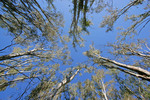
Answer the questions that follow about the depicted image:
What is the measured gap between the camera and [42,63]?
670cm

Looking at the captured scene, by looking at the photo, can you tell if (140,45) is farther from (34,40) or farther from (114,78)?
(34,40)

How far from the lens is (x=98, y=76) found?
10172mm

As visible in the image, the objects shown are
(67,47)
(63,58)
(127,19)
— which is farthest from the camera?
(67,47)

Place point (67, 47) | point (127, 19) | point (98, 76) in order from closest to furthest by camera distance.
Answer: point (127, 19)
point (67, 47)
point (98, 76)

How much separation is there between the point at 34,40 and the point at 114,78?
38.8 feet

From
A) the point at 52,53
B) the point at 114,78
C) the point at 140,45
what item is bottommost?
the point at 114,78

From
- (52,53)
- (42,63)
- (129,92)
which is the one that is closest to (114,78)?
(129,92)

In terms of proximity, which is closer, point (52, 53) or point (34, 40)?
point (34, 40)

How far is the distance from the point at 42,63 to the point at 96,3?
757 cm

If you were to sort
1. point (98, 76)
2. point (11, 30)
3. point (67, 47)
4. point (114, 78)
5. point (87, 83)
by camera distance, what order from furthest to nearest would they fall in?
1. point (87, 83)
2. point (98, 76)
3. point (114, 78)
4. point (67, 47)
5. point (11, 30)

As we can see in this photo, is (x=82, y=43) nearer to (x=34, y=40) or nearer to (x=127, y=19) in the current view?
(x=127, y=19)

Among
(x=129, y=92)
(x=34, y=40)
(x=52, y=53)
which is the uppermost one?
(x=34, y=40)

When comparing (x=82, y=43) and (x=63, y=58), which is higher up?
(x=82, y=43)

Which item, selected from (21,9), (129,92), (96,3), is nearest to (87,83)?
(129,92)
